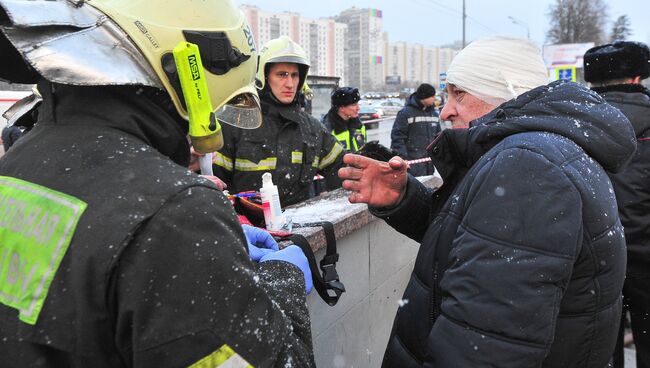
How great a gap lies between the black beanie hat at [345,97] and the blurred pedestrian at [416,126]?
95cm

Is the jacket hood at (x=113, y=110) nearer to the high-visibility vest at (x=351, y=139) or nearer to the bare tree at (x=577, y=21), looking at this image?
the high-visibility vest at (x=351, y=139)

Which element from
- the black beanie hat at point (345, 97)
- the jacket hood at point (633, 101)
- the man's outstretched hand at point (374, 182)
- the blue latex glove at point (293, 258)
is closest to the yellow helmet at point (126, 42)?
the blue latex glove at point (293, 258)

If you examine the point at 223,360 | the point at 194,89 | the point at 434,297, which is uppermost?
the point at 194,89

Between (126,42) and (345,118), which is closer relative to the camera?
(126,42)

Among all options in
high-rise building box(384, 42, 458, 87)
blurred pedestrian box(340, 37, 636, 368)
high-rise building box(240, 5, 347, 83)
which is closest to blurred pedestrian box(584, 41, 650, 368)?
blurred pedestrian box(340, 37, 636, 368)

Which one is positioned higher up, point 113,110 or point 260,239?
point 113,110

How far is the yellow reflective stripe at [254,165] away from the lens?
3.52 metres

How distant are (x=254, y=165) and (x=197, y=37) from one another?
2.26 metres

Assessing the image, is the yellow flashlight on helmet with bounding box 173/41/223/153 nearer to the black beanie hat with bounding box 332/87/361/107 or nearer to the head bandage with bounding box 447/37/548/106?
the head bandage with bounding box 447/37/548/106

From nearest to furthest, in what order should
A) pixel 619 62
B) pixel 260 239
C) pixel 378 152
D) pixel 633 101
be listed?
pixel 260 239 < pixel 378 152 < pixel 633 101 < pixel 619 62

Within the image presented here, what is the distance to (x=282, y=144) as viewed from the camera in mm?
3641

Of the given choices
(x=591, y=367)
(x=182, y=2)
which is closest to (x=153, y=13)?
(x=182, y=2)

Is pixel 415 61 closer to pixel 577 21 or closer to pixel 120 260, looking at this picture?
pixel 577 21

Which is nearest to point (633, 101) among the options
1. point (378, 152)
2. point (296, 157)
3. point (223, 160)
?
point (378, 152)
